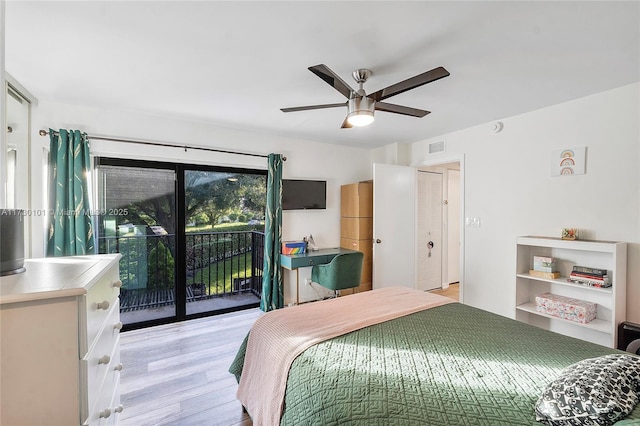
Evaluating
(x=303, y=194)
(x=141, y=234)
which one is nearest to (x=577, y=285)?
(x=303, y=194)

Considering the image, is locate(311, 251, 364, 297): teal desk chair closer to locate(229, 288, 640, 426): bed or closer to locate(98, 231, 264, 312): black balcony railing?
locate(98, 231, 264, 312): black balcony railing

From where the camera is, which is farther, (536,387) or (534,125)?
(534,125)

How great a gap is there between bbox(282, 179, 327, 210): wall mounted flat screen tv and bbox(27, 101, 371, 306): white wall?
11cm

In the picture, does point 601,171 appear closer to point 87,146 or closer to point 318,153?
point 318,153

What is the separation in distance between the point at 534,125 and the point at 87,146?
15.0ft

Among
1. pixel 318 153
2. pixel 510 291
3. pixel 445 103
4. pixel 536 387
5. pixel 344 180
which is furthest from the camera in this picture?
pixel 344 180

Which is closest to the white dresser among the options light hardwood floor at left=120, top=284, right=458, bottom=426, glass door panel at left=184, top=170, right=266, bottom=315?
light hardwood floor at left=120, top=284, right=458, bottom=426

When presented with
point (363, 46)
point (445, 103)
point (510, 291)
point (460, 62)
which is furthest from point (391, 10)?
point (510, 291)

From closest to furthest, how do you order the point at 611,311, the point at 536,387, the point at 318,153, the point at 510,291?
the point at 536,387
the point at 611,311
the point at 510,291
the point at 318,153

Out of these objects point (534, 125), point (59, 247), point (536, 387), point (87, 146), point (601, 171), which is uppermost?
point (534, 125)

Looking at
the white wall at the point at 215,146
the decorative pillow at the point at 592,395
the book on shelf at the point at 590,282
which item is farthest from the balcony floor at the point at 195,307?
the book on shelf at the point at 590,282

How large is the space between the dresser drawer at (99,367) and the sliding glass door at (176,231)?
6.19 feet

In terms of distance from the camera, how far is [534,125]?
2930 millimetres

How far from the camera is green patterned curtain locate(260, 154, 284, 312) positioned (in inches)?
145
